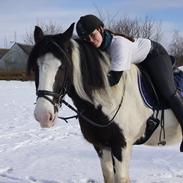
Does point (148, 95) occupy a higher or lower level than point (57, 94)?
lower

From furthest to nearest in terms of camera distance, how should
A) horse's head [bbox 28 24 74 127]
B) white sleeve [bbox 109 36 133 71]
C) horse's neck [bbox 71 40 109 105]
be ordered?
1. white sleeve [bbox 109 36 133 71]
2. horse's neck [bbox 71 40 109 105]
3. horse's head [bbox 28 24 74 127]

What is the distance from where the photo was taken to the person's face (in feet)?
11.0

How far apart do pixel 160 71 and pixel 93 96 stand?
72 cm

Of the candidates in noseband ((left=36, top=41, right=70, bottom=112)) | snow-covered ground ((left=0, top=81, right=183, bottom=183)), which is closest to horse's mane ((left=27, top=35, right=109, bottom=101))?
noseband ((left=36, top=41, right=70, bottom=112))

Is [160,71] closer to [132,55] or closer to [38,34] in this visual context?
[132,55]

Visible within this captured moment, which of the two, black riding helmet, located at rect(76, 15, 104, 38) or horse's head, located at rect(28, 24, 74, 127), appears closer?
horse's head, located at rect(28, 24, 74, 127)

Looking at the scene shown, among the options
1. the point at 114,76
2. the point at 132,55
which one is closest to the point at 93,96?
the point at 114,76

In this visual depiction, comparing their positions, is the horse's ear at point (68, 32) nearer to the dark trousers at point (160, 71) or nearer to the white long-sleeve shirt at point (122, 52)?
the white long-sleeve shirt at point (122, 52)

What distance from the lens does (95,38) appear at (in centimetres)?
338

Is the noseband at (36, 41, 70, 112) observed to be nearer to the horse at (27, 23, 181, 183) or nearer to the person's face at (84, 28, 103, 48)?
the horse at (27, 23, 181, 183)

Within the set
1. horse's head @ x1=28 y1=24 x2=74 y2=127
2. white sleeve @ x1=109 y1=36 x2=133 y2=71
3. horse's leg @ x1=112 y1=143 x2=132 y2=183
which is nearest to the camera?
horse's head @ x1=28 y1=24 x2=74 y2=127

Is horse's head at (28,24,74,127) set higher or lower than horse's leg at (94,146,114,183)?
higher

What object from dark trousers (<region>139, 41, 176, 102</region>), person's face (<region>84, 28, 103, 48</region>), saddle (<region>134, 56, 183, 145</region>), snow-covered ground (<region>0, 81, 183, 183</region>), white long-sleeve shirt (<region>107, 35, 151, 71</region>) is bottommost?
snow-covered ground (<region>0, 81, 183, 183</region>)

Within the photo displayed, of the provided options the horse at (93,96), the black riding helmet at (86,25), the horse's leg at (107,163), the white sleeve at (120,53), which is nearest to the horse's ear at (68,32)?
the horse at (93,96)
